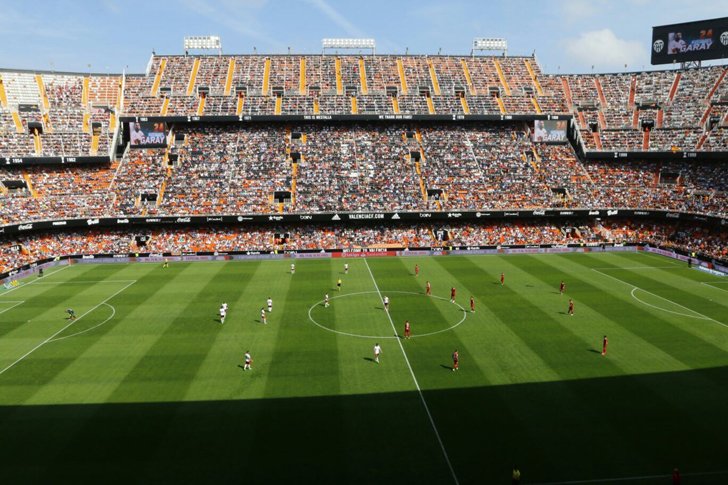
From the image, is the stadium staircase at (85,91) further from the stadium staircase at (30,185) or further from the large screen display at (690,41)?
the large screen display at (690,41)

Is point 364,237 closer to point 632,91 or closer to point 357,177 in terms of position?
point 357,177

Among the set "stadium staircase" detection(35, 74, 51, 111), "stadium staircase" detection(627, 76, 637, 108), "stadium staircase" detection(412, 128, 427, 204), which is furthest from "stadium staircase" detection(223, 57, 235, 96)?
"stadium staircase" detection(627, 76, 637, 108)

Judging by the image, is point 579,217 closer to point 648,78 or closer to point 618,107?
point 618,107

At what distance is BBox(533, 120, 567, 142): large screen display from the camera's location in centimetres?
7194

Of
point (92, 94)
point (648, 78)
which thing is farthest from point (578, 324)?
point (92, 94)

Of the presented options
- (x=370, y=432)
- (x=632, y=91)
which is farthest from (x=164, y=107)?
(x=632, y=91)

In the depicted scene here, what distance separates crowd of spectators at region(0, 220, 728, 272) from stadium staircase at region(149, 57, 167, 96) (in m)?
24.2

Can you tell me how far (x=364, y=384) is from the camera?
1017 inches

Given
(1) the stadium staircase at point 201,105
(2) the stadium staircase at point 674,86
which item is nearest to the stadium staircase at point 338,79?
(1) the stadium staircase at point 201,105

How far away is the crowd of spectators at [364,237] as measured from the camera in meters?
56.1

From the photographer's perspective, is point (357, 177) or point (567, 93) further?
point (567, 93)

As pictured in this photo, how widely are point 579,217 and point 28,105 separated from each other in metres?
69.6

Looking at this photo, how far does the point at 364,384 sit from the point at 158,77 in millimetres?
64955

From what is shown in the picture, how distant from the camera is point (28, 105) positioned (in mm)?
64875
